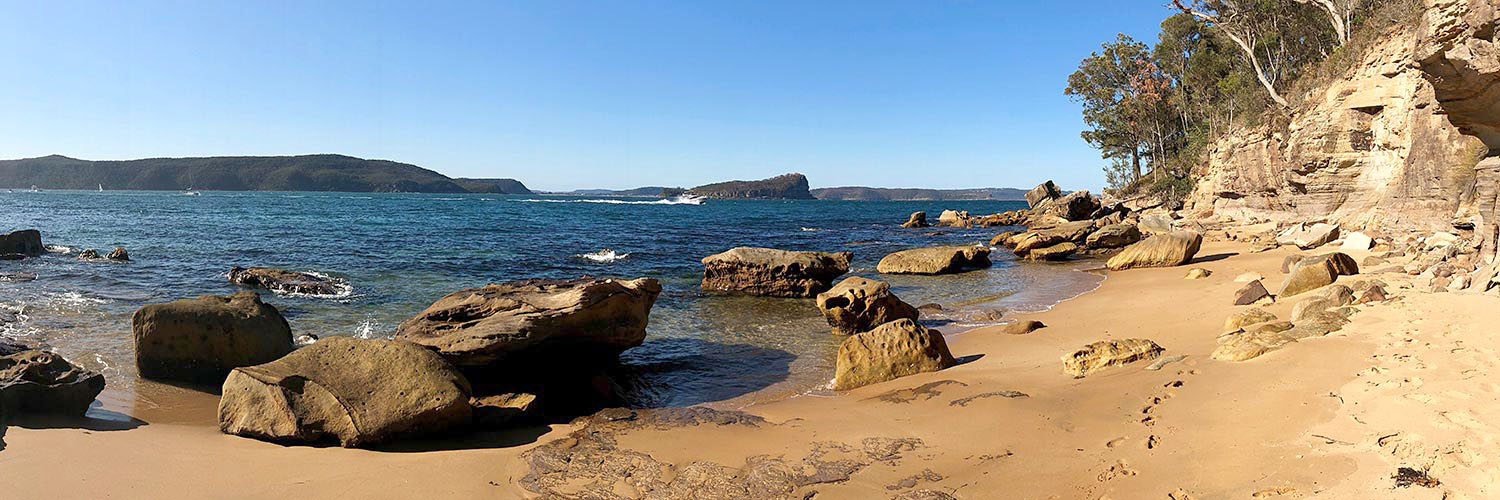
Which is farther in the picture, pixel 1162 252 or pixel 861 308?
pixel 1162 252

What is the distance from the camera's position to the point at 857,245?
35094mm

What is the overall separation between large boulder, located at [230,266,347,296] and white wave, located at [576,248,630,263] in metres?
9.31

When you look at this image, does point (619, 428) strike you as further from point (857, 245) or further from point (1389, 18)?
point (857, 245)

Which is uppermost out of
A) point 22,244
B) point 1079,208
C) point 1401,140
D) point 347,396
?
point 1401,140

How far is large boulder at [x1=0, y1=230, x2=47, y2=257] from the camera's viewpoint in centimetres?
2108

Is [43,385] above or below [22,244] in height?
below

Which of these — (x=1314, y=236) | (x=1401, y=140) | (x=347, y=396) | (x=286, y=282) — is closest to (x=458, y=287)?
(x=286, y=282)

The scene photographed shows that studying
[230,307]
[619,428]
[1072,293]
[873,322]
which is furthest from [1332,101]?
[230,307]

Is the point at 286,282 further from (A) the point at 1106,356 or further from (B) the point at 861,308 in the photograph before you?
(A) the point at 1106,356

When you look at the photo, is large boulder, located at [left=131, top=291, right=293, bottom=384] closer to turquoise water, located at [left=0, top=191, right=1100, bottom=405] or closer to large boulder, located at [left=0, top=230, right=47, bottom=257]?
turquoise water, located at [left=0, top=191, right=1100, bottom=405]

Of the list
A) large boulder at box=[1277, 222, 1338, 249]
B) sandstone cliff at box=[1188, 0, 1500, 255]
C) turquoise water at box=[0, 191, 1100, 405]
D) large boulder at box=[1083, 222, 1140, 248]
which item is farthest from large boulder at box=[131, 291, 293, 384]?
large boulder at box=[1083, 222, 1140, 248]

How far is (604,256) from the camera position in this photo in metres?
26.2

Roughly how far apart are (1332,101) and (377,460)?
80.1 feet

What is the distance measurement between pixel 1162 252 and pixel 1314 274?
8434mm
